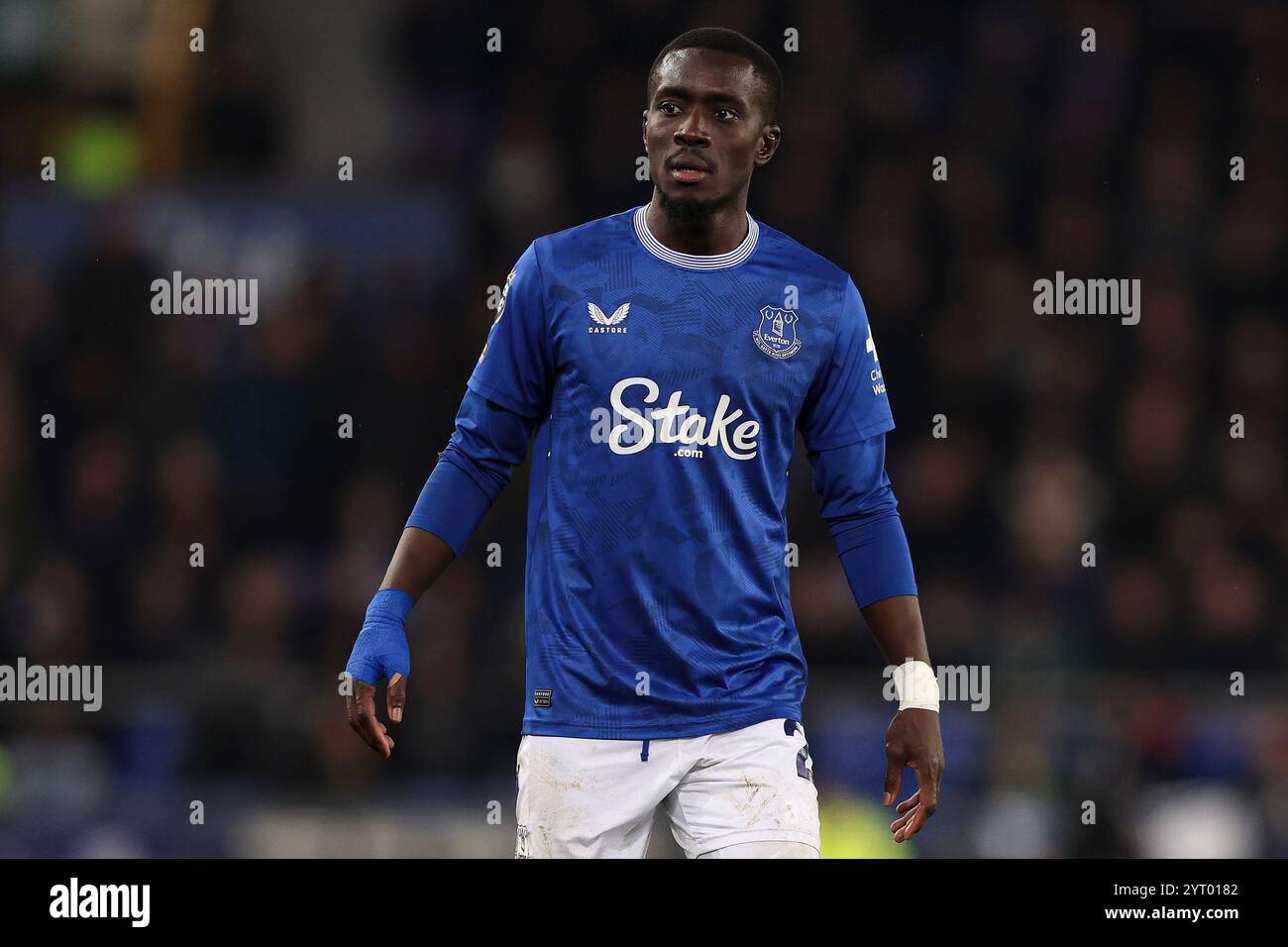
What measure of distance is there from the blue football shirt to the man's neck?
3cm

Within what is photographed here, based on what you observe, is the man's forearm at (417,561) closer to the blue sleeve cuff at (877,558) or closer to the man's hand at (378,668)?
the man's hand at (378,668)

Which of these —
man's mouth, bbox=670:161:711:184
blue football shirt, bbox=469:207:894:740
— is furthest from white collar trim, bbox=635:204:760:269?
man's mouth, bbox=670:161:711:184

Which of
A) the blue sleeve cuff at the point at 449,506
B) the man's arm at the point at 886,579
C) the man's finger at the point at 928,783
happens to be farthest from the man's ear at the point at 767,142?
the man's finger at the point at 928,783

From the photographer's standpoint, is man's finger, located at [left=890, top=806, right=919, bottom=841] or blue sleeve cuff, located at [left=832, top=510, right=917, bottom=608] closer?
man's finger, located at [left=890, top=806, right=919, bottom=841]

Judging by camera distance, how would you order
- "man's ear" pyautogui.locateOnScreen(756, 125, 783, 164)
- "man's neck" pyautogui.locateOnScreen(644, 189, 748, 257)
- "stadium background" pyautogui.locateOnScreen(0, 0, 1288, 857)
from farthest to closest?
"stadium background" pyautogui.locateOnScreen(0, 0, 1288, 857), "man's ear" pyautogui.locateOnScreen(756, 125, 783, 164), "man's neck" pyautogui.locateOnScreen(644, 189, 748, 257)

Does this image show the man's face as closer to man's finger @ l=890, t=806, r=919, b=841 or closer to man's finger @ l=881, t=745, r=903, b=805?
man's finger @ l=881, t=745, r=903, b=805

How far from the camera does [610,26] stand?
32.3 feet

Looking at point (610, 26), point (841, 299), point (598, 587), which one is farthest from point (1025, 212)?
point (598, 587)

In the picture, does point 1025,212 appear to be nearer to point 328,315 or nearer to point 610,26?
point 610,26

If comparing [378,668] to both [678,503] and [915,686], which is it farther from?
[915,686]

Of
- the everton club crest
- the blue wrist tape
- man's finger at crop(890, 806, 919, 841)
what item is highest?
the everton club crest

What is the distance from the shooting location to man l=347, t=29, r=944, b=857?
3879mm

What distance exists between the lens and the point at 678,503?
393cm
